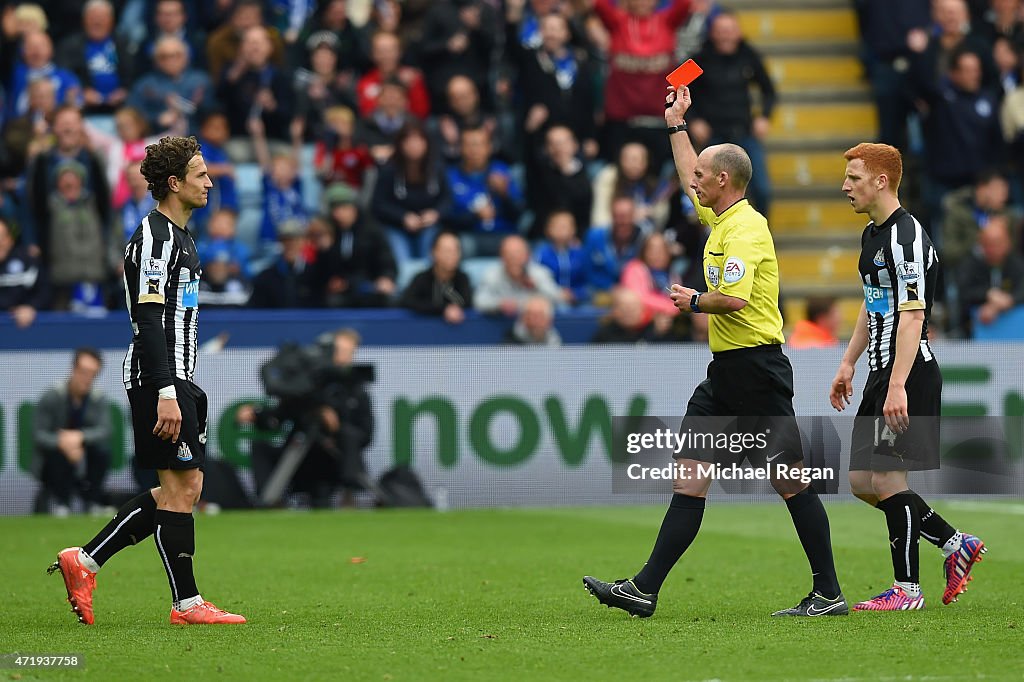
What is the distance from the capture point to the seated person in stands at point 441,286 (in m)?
15.4

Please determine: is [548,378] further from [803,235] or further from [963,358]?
[803,235]

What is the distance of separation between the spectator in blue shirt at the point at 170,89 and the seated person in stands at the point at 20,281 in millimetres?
2260

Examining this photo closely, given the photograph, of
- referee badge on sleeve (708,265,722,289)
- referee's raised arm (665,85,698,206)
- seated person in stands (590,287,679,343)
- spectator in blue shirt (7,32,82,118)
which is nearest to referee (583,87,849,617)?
referee badge on sleeve (708,265,722,289)

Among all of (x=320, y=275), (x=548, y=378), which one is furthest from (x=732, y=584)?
(x=320, y=275)

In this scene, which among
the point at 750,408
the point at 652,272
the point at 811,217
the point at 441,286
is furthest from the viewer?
the point at 811,217

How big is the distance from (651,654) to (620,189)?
10356mm

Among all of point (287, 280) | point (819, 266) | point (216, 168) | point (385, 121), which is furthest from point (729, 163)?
point (819, 266)

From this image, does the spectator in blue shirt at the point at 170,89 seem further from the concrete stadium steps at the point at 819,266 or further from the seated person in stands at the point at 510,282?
the concrete stadium steps at the point at 819,266

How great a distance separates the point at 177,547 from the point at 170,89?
10.4 m

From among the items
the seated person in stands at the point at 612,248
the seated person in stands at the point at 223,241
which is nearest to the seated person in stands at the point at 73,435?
the seated person in stands at the point at 223,241

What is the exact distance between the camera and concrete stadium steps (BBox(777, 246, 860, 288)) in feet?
60.0

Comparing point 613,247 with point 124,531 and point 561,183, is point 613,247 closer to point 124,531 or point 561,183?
point 561,183

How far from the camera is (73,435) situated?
14000 millimetres

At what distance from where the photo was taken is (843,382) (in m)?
8.06
